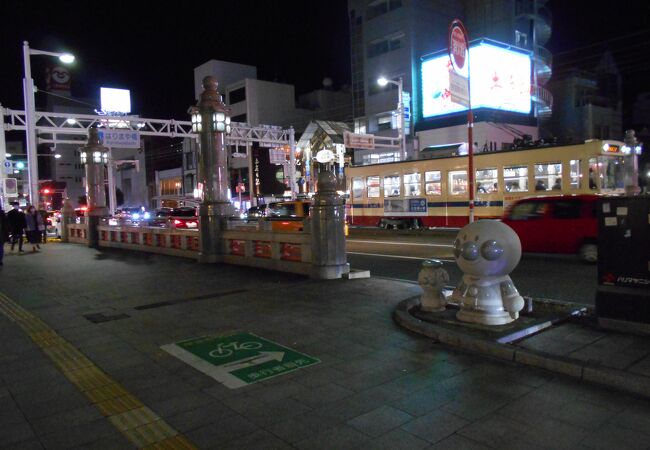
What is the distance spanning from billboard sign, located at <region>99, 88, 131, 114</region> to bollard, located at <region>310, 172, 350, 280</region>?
30051 millimetres

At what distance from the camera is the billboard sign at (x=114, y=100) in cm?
3594

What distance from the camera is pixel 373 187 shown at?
83.0 feet

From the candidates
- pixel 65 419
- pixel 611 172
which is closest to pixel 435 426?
pixel 65 419

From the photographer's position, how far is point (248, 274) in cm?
1150

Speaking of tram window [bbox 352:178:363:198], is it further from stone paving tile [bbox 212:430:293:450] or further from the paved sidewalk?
stone paving tile [bbox 212:430:293:450]

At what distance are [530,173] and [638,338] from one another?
14.6m

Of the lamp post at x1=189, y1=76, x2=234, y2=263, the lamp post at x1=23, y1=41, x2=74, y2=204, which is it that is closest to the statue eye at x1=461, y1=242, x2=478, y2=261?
the lamp post at x1=189, y1=76, x2=234, y2=263

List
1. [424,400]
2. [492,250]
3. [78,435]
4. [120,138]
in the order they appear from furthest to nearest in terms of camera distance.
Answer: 1. [120,138]
2. [492,250]
3. [424,400]
4. [78,435]

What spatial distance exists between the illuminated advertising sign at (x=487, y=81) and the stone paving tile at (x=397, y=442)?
31.3m

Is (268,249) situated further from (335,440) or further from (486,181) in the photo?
(486,181)

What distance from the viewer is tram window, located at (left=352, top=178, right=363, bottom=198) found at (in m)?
25.9

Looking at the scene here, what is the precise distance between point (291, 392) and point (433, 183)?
18.8 meters

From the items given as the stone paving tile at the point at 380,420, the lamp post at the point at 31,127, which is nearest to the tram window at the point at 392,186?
the lamp post at the point at 31,127

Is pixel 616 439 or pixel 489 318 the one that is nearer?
pixel 616 439
